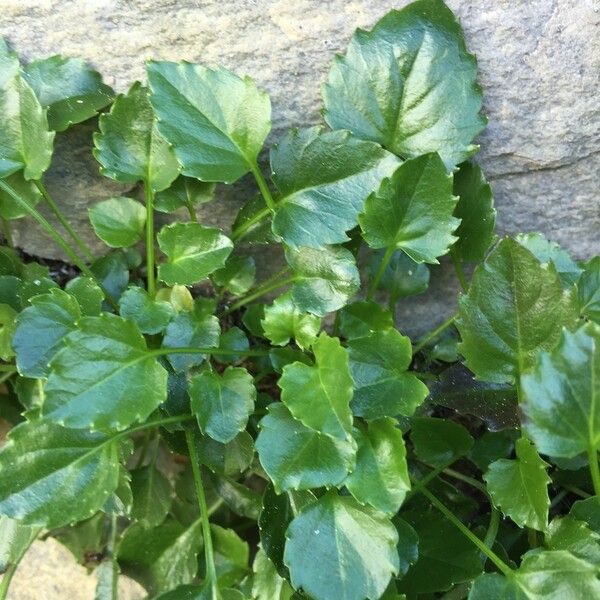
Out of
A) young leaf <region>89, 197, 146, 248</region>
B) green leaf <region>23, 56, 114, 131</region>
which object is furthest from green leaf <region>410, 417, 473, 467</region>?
green leaf <region>23, 56, 114, 131</region>

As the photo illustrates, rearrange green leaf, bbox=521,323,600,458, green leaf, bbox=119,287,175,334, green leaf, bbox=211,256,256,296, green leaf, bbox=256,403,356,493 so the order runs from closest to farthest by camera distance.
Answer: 1. green leaf, bbox=521,323,600,458
2. green leaf, bbox=256,403,356,493
3. green leaf, bbox=119,287,175,334
4. green leaf, bbox=211,256,256,296

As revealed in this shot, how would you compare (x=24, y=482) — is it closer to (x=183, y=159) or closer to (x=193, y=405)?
(x=193, y=405)

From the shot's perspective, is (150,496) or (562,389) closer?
A: (562,389)

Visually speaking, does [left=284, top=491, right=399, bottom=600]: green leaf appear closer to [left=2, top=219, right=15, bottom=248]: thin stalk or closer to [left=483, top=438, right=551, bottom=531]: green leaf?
[left=483, top=438, right=551, bottom=531]: green leaf

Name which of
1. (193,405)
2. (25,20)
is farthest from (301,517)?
(25,20)

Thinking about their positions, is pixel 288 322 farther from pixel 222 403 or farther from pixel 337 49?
pixel 337 49

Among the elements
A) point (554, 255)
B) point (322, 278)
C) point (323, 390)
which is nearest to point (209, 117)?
point (322, 278)

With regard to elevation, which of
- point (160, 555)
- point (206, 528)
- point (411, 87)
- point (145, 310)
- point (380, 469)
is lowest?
point (160, 555)
